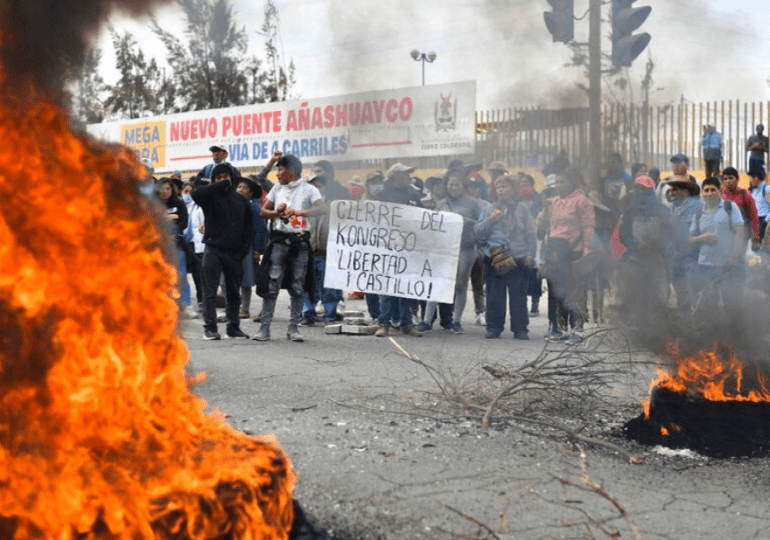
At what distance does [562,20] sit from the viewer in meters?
7.07

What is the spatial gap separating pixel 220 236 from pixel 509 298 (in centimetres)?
334

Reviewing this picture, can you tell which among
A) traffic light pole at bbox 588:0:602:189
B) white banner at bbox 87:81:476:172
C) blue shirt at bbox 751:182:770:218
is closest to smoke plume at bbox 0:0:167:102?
white banner at bbox 87:81:476:172

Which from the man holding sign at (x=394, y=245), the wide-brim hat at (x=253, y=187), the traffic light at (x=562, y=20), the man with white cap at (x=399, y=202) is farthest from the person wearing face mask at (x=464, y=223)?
the traffic light at (x=562, y=20)

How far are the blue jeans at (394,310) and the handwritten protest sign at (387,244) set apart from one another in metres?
0.26

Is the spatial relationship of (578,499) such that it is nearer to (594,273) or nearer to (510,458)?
(510,458)

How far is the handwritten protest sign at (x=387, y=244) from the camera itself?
11719mm

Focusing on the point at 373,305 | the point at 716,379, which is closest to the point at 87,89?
the point at 716,379

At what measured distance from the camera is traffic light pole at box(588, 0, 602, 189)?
7363 millimetres

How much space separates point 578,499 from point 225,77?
2.67m

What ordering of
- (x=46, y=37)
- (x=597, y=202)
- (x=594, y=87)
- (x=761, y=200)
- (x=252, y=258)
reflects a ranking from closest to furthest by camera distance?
1. (x=46, y=37)
2. (x=594, y=87)
3. (x=597, y=202)
4. (x=252, y=258)
5. (x=761, y=200)

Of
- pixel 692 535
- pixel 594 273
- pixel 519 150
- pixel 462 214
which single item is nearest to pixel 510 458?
pixel 692 535

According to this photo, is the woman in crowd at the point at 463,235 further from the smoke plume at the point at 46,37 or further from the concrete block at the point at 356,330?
the smoke plume at the point at 46,37

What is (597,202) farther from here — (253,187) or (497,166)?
(253,187)

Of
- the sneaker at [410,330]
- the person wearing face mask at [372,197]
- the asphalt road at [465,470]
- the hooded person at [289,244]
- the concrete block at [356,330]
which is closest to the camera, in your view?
the asphalt road at [465,470]
